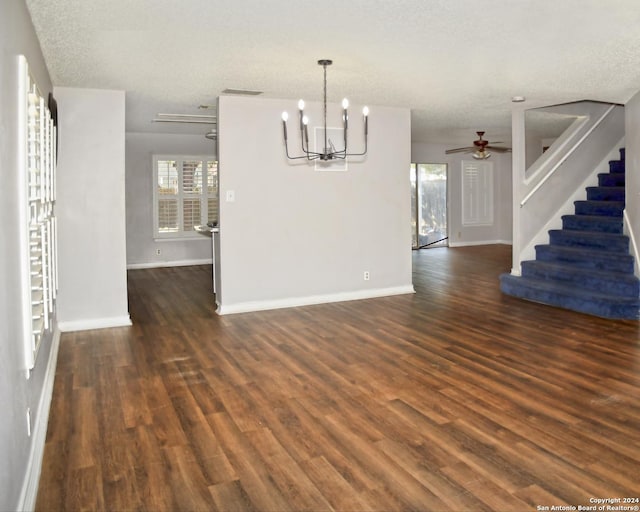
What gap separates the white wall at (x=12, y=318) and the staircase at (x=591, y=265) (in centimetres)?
504

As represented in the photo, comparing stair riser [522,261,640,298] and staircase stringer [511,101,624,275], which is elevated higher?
staircase stringer [511,101,624,275]

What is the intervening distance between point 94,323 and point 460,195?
9.13m

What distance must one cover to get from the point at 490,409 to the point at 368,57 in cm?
264

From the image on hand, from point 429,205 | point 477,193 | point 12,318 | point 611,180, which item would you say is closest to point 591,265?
point 611,180

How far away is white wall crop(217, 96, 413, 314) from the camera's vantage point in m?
5.62

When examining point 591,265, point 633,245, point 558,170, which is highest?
point 558,170

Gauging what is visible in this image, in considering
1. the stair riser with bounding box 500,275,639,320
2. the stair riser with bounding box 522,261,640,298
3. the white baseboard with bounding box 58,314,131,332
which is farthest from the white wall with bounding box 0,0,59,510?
the stair riser with bounding box 522,261,640,298

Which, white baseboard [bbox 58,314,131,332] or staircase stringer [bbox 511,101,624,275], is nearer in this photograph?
white baseboard [bbox 58,314,131,332]

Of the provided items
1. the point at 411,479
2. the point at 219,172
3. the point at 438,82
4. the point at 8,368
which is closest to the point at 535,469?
the point at 411,479

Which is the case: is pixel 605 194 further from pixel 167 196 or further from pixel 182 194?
pixel 167 196

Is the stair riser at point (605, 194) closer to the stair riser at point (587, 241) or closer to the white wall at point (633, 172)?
the stair riser at point (587, 241)

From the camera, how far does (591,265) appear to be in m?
6.07

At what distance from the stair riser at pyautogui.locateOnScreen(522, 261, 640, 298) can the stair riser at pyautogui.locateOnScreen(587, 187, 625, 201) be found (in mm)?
1407

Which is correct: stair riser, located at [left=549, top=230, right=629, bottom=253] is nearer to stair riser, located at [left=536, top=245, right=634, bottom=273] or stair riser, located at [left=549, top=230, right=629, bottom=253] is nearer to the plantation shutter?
stair riser, located at [left=536, top=245, right=634, bottom=273]
